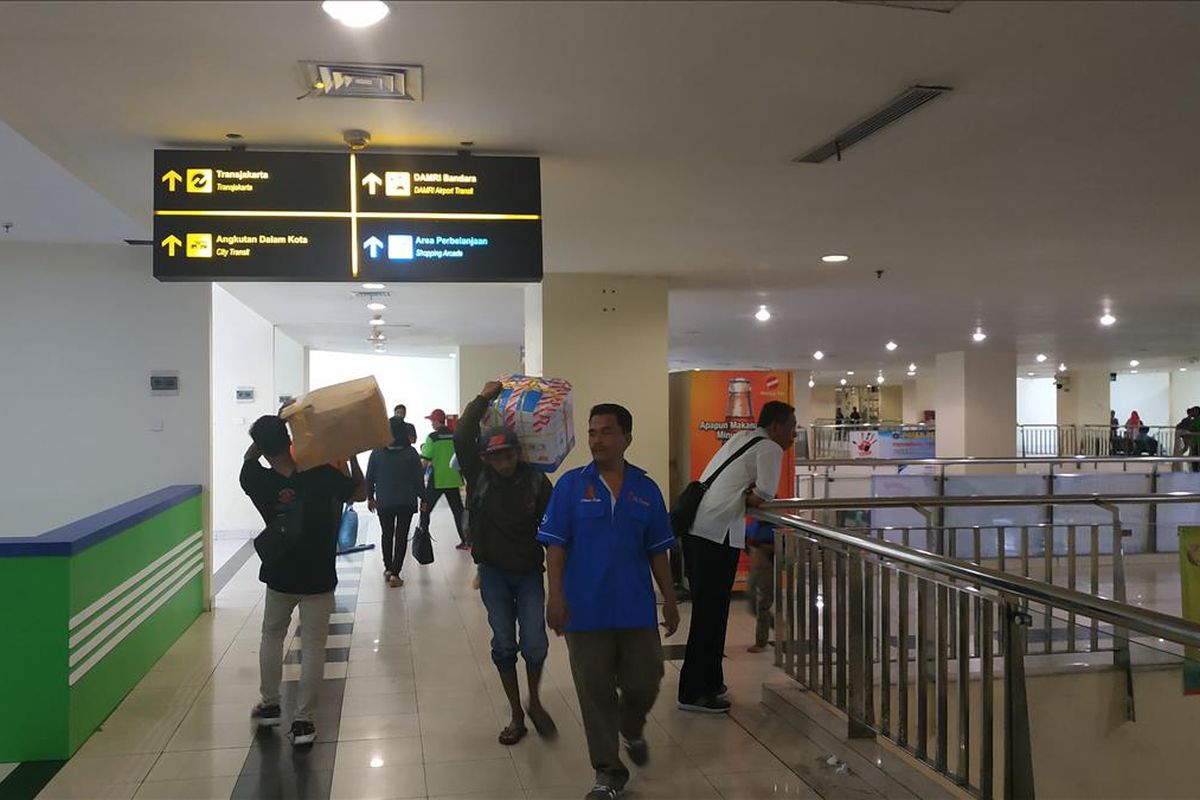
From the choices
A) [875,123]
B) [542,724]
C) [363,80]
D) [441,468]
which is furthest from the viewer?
[441,468]

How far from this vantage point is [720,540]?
5.11 m

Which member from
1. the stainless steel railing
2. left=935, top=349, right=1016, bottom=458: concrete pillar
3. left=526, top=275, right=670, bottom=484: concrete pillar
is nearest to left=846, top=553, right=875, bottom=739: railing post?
the stainless steel railing

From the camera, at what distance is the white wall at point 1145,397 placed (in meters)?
37.0

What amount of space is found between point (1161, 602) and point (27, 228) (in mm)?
9812

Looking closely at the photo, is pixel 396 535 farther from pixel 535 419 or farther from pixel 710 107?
pixel 710 107

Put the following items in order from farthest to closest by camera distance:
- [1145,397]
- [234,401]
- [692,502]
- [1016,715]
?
[1145,397], [234,401], [692,502], [1016,715]

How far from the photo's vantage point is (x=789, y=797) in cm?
409

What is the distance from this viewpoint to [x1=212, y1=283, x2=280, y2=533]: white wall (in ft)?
42.5

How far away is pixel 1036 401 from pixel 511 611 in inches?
1630

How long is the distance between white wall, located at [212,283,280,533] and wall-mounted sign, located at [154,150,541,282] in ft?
27.2

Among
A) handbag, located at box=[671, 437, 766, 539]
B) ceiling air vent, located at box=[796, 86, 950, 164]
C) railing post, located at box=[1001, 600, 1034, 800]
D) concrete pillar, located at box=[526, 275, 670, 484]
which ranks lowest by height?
railing post, located at box=[1001, 600, 1034, 800]

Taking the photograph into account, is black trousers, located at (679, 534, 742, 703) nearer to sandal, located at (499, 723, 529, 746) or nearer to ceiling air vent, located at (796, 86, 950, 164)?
sandal, located at (499, 723, 529, 746)

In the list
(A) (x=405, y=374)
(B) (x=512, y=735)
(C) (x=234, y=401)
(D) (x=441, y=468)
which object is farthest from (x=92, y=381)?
(A) (x=405, y=374)

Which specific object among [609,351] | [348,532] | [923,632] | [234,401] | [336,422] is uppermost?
[609,351]
